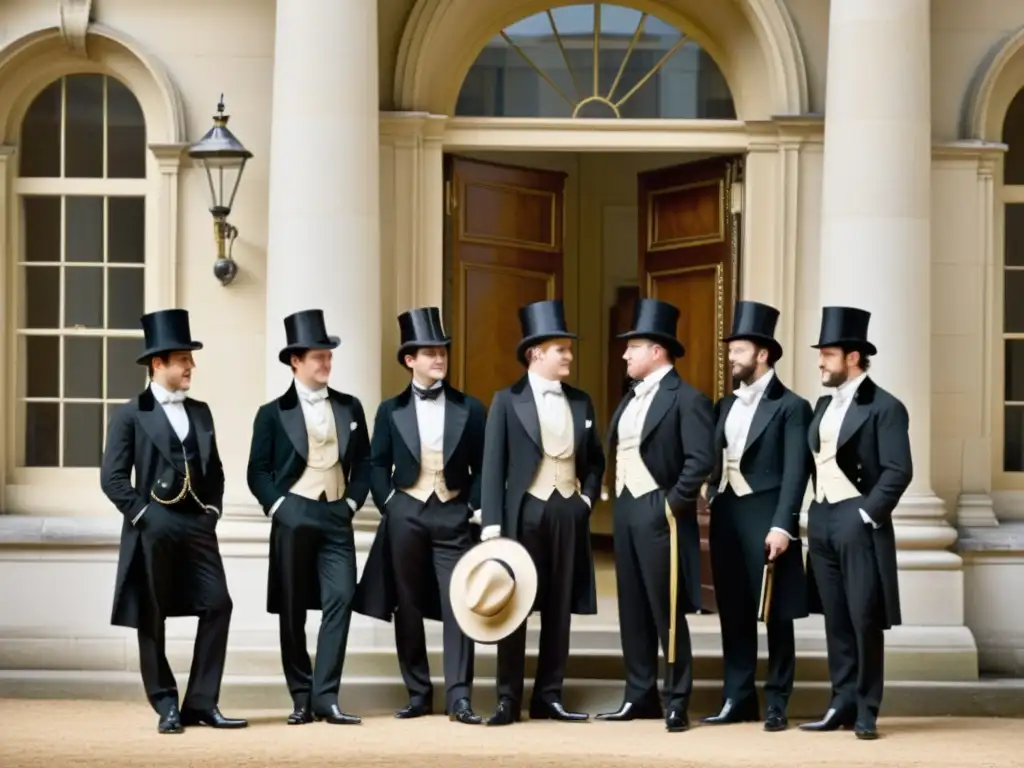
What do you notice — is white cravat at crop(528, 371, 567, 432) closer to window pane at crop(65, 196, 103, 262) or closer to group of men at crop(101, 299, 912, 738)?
group of men at crop(101, 299, 912, 738)

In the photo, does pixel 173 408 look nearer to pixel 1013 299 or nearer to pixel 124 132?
pixel 124 132

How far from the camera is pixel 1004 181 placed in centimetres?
1380

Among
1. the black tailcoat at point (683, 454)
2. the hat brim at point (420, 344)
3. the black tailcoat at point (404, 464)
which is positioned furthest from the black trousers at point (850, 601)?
the hat brim at point (420, 344)

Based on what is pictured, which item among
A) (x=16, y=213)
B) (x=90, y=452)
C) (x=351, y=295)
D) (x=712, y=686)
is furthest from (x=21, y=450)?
(x=712, y=686)

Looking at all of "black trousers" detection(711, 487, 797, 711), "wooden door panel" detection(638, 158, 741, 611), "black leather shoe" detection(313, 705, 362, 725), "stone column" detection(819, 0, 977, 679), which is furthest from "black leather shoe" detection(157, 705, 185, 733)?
"stone column" detection(819, 0, 977, 679)

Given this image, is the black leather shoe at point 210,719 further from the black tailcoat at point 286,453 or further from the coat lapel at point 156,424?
the coat lapel at point 156,424

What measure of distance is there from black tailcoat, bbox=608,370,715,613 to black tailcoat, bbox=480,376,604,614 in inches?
12.0

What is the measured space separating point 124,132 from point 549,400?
359 centimetres

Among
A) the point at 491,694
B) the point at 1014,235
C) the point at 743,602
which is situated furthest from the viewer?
the point at 1014,235

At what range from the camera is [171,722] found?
36.0ft

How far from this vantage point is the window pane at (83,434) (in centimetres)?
1370

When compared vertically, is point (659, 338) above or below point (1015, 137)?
below

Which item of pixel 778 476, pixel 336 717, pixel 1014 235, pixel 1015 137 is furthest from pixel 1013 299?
pixel 336 717

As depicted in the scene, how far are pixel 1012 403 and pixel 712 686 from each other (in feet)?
9.83
